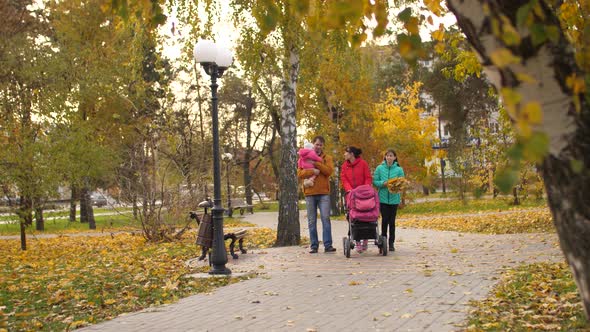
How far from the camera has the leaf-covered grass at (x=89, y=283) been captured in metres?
7.70

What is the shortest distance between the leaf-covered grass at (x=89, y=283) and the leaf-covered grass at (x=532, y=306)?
364 cm

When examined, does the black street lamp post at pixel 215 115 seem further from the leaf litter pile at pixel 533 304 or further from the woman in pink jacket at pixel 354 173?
the leaf litter pile at pixel 533 304

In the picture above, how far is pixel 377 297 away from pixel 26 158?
11791 mm

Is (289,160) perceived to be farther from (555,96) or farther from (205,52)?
(555,96)

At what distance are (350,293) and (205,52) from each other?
15.7 ft

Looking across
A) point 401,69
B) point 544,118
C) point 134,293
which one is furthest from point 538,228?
point 401,69

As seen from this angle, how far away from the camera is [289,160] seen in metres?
15.2

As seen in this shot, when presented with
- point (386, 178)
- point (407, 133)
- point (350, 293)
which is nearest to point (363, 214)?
point (386, 178)

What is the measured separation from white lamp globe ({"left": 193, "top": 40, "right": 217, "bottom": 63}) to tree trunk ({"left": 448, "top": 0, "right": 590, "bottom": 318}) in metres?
8.13

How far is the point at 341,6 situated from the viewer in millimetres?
2670

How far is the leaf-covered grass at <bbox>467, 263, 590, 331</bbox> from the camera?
5.79 meters

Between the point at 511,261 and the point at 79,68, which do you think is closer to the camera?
the point at 511,261

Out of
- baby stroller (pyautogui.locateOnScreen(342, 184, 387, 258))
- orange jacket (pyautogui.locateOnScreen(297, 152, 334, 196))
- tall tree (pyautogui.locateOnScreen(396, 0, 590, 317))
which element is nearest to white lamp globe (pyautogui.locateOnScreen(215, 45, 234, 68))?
orange jacket (pyautogui.locateOnScreen(297, 152, 334, 196))

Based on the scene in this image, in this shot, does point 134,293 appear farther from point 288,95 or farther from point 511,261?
point 288,95
